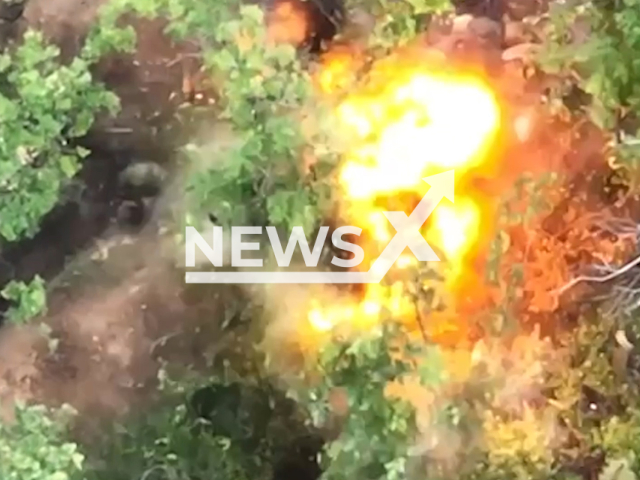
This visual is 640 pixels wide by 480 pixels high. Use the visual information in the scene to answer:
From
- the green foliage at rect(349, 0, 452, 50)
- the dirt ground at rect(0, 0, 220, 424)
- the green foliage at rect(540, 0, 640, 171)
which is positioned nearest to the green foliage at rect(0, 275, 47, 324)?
the dirt ground at rect(0, 0, 220, 424)

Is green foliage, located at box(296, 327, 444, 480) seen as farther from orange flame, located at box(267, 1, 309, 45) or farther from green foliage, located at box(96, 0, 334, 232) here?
orange flame, located at box(267, 1, 309, 45)

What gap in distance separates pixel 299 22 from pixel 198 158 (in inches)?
7.1

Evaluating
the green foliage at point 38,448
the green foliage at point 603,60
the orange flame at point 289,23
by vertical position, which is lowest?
the green foliage at point 38,448

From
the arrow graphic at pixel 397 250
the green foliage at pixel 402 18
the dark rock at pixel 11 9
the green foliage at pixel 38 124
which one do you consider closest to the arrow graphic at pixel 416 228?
the arrow graphic at pixel 397 250

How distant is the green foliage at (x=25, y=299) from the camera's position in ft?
3.81

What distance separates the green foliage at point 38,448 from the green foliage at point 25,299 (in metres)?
0.10

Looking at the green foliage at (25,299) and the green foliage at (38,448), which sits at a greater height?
the green foliage at (25,299)

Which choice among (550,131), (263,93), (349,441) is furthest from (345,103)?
(349,441)

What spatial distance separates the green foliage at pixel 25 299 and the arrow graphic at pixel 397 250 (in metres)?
0.16

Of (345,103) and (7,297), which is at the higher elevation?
(345,103)

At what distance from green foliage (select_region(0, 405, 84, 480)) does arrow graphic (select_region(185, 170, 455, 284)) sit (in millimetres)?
210

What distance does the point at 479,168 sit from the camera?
1159 millimetres

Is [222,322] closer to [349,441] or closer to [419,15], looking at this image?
[349,441]

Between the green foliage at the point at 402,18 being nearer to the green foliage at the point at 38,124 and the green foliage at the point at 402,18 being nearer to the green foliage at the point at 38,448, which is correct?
the green foliage at the point at 38,124
